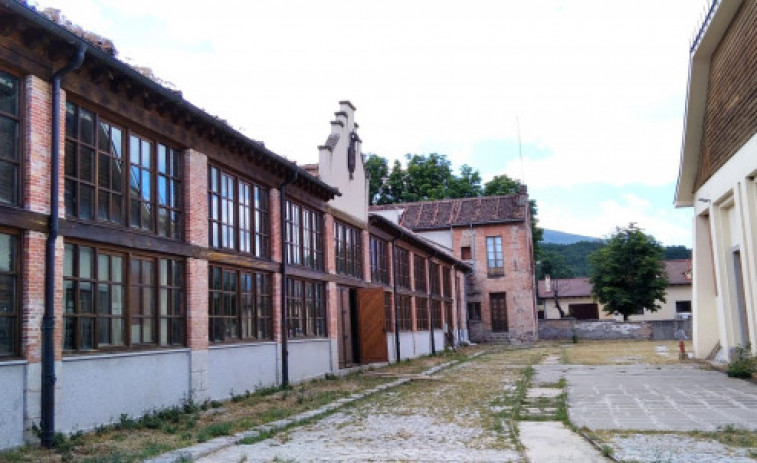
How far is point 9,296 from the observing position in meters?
8.00

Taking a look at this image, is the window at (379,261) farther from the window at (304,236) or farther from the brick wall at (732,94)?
the brick wall at (732,94)

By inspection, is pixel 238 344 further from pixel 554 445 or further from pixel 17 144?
pixel 554 445

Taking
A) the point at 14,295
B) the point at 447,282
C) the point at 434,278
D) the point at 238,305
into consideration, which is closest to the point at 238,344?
the point at 238,305

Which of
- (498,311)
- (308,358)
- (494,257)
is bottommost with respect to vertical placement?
(308,358)

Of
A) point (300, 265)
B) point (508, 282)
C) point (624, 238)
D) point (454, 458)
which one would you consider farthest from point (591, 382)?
point (624, 238)

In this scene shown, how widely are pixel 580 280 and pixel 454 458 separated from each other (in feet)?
185

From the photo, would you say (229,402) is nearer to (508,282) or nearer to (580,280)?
(508,282)

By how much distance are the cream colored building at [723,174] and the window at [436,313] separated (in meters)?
12.3

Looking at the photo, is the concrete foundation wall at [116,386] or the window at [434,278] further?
the window at [434,278]

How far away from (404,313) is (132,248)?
17120mm

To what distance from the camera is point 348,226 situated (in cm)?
2077

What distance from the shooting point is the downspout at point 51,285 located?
8.03 metres

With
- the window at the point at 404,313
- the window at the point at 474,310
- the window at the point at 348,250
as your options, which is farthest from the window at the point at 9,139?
the window at the point at 474,310

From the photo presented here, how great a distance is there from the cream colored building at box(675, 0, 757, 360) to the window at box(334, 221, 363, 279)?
10505 millimetres
